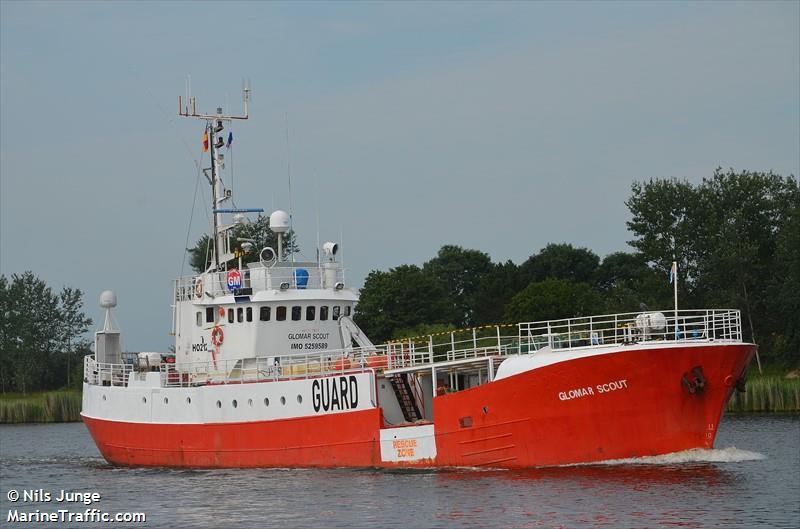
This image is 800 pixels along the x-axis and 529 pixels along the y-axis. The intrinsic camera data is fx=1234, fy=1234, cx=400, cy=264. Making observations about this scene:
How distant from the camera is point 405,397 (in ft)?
125

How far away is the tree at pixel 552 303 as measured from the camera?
274ft

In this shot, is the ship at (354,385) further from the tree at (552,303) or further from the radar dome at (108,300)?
the tree at (552,303)

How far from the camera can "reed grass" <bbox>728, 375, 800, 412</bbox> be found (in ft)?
196

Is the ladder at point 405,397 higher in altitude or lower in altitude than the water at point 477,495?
higher

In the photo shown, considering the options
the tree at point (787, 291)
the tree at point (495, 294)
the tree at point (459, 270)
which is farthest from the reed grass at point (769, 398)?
Result: the tree at point (459, 270)

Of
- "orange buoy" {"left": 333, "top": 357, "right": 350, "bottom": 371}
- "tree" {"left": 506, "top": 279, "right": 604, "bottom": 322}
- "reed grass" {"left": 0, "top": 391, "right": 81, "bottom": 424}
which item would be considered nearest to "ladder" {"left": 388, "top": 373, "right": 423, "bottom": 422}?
"orange buoy" {"left": 333, "top": 357, "right": 350, "bottom": 371}

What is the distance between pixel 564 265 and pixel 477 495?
7383cm

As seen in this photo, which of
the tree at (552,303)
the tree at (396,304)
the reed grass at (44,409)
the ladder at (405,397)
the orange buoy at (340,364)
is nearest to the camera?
the ladder at (405,397)

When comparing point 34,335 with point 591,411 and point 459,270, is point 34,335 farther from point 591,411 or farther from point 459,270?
point 591,411

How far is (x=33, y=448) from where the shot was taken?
58.7 meters

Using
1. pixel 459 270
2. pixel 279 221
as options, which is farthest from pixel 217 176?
pixel 459 270

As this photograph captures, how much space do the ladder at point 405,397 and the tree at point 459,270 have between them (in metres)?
70.1

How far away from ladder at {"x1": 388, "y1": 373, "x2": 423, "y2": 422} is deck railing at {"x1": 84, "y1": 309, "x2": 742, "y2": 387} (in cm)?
43

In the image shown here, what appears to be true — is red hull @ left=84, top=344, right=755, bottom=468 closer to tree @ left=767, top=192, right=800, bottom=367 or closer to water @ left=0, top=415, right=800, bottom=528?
water @ left=0, top=415, right=800, bottom=528
